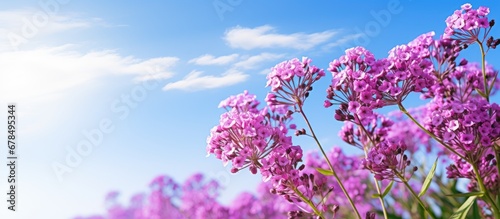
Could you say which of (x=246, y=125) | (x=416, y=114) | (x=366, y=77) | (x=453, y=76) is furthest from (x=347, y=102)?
(x=416, y=114)

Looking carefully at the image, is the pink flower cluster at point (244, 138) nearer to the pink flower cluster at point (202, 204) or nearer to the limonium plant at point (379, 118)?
the limonium plant at point (379, 118)

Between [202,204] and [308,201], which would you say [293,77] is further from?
[202,204]

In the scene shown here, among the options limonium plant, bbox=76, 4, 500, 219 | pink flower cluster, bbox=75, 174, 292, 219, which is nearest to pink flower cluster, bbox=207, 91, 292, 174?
limonium plant, bbox=76, 4, 500, 219

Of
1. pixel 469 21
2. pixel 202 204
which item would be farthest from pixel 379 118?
pixel 202 204

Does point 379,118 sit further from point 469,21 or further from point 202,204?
point 202,204

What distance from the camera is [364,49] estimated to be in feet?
11.9

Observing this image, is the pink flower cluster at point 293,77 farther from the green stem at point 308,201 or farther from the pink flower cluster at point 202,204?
the pink flower cluster at point 202,204

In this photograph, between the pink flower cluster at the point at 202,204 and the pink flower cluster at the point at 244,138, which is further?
the pink flower cluster at the point at 202,204

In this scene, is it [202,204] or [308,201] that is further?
[202,204]

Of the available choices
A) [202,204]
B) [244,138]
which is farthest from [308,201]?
[202,204]

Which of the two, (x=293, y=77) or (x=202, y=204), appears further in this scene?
(x=202, y=204)

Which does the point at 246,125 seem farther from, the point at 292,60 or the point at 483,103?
the point at 483,103

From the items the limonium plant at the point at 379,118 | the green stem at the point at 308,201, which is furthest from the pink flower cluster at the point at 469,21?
the green stem at the point at 308,201

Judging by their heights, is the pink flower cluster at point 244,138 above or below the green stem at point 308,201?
above
